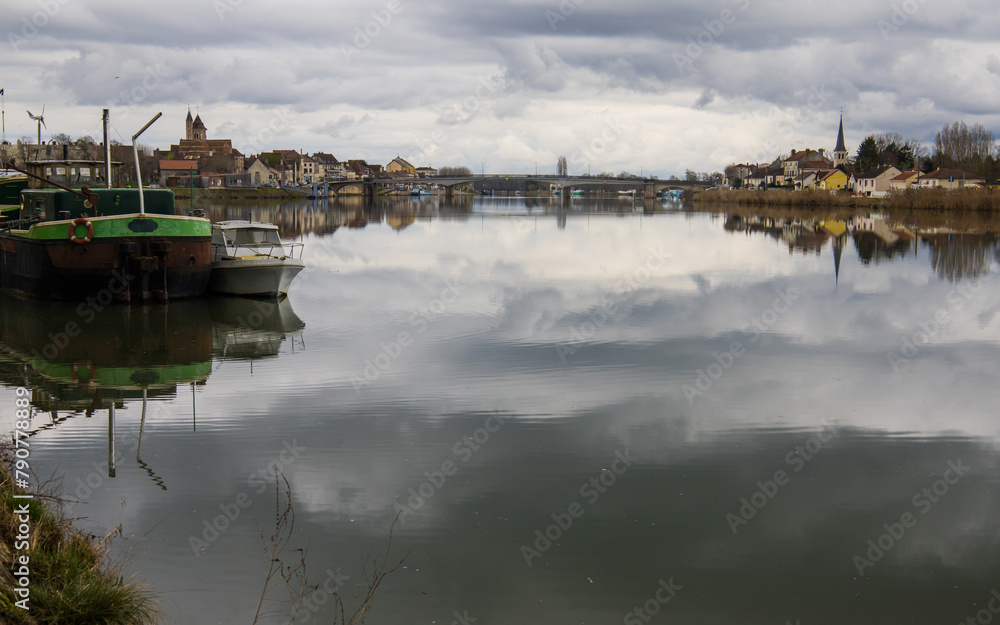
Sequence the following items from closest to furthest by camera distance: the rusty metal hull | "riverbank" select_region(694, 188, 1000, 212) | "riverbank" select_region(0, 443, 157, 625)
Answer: "riverbank" select_region(0, 443, 157, 625)
the rusty metal hull
"riverbank" select_region(694, 188, 1000, 212)

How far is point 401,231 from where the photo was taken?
170 feet

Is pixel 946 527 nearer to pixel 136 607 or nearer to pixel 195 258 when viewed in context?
pixel 136 607

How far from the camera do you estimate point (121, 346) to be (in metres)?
16.4

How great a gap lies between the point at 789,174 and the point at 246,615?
16957 cm

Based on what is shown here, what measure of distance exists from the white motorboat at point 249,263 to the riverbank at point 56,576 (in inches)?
601

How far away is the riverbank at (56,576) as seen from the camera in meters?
5.49

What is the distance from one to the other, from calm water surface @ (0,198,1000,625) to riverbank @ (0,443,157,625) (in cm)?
58

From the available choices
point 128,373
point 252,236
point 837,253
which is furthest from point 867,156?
point 128,373

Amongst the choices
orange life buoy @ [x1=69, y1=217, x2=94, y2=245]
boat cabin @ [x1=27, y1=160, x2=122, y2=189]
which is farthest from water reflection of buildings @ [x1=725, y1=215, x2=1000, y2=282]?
boat cabin @ [x1=27, y1=160, x2=122, y2=189]

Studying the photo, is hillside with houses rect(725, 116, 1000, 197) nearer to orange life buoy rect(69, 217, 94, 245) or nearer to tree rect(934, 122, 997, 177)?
tree rect(934, 122, 997, 177)

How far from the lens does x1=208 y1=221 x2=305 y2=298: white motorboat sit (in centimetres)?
2220

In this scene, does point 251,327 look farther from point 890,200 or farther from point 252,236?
point 890,200

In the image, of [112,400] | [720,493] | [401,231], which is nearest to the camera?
[720,493]

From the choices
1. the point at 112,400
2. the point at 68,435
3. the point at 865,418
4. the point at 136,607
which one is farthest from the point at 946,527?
the point at 112,400
